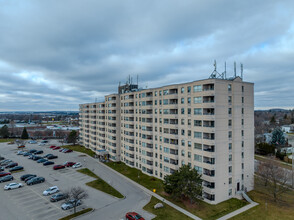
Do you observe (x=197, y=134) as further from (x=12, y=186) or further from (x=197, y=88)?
(x=12, y=186)

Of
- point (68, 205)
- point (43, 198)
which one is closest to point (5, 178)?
point (43, 198)

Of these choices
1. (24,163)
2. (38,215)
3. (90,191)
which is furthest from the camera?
(24,163)

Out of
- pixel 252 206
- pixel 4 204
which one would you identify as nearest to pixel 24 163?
pixel 4 204

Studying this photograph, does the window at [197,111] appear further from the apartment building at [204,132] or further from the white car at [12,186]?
the white car at [12,186]

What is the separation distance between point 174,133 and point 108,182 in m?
20.4

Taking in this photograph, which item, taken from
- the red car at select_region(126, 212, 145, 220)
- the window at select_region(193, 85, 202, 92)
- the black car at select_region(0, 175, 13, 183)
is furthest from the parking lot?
the window at select_region(193, 85, 202, 92)

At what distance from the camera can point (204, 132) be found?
34531mm

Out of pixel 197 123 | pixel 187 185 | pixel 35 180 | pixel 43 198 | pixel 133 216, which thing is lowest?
pixel 43 198

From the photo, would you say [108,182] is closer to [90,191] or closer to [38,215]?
[90,191]

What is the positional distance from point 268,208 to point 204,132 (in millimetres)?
17648

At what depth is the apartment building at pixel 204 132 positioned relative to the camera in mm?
33750

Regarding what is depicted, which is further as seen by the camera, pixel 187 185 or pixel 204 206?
pixel 204 206

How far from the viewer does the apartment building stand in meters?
33.8

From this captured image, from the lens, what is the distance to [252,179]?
3969 cm
